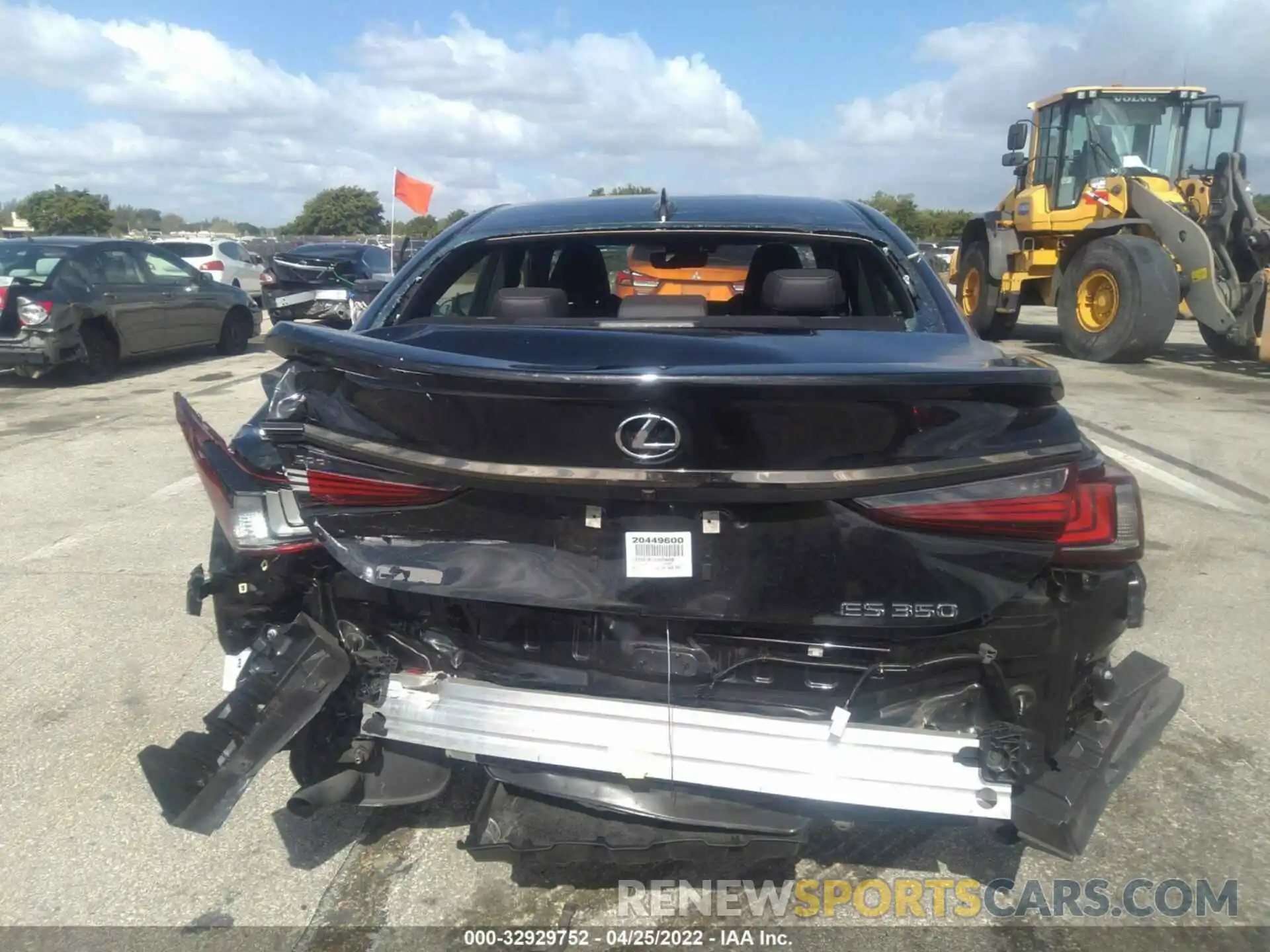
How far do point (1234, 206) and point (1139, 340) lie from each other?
2068 millimetres

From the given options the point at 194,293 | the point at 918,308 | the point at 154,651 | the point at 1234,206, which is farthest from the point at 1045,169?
the point at 154,651

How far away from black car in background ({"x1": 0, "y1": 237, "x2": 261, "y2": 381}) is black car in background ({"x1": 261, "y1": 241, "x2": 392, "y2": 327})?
1.01 m

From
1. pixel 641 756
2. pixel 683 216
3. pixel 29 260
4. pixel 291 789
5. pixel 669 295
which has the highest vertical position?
pixel 683 216

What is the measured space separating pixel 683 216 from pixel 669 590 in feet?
5.50

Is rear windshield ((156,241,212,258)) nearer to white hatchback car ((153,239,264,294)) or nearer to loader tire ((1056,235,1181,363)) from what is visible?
white hatchback car ((153,239,264,294))

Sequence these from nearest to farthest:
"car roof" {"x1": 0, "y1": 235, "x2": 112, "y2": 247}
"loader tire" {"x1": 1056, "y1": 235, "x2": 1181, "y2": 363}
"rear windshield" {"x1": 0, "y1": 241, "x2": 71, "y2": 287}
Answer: "rear windshield" {"x1": 0, "y1": 241, "x2": 71, "y2": 287} → "car roof" {"x1": 0, "y1": 235, "x2": 112, "y2": 247} → "loader tire" {"x1": 1056, "y1": 235, "x2": 1181, "y2": 363}

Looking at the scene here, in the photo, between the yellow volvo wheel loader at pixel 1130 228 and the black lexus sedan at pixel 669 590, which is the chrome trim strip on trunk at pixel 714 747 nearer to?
the black lexus sedan at pixel 669 590

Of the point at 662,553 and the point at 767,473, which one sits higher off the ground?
the point at 767,473

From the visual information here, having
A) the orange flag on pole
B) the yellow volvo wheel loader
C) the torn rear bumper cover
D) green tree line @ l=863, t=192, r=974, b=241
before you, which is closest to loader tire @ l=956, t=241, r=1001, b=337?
the yellow volvo wheel loader

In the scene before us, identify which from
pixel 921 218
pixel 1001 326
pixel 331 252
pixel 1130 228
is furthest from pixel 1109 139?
pixel 921 218

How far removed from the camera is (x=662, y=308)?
3.16 m

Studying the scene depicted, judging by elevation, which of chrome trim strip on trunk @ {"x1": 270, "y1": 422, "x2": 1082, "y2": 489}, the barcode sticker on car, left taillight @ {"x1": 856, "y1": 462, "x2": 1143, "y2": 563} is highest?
chrome trim strip on trunk @ {"x1": 270, "y1": 422, "x2": 1082, "y2": 489}

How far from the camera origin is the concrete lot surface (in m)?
2.69

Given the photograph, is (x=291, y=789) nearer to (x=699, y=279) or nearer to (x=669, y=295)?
(x=669, y=295)
